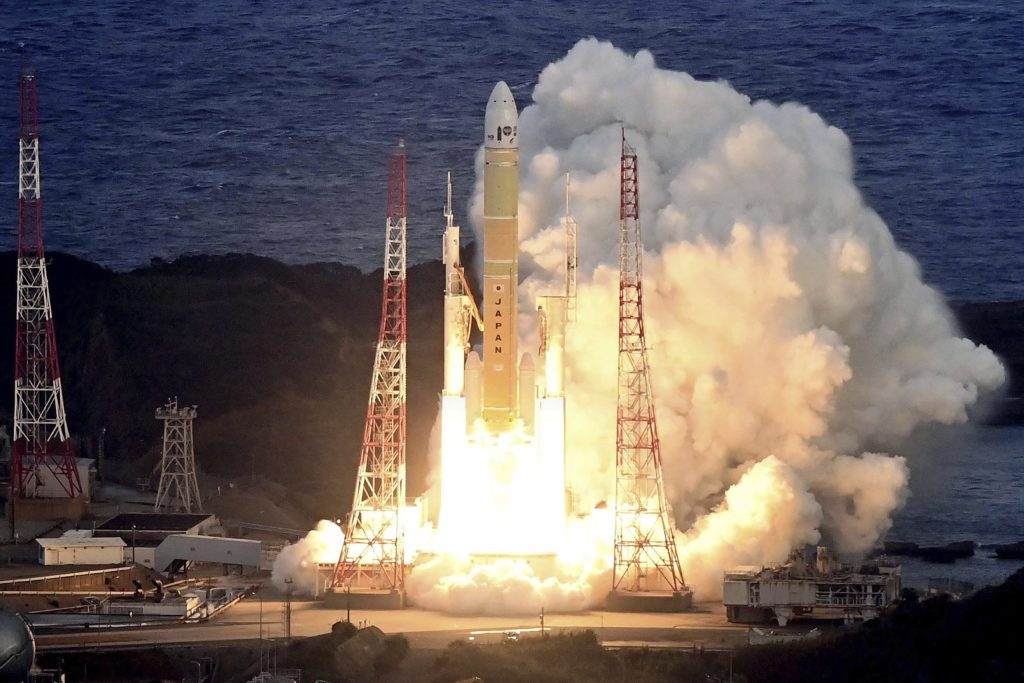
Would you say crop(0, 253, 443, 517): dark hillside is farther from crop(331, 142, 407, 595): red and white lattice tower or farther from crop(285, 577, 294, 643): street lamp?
crop(331, 142, 407, 595): red and white lattice tower

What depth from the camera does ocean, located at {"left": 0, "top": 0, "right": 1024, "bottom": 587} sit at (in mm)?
119125

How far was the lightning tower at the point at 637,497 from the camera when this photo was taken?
68625mm

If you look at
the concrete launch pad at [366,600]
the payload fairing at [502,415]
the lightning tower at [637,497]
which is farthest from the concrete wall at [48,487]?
the lightning tower at [637,497]

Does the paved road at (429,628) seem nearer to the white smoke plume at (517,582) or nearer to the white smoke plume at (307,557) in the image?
the white smoke plume at (517,582)

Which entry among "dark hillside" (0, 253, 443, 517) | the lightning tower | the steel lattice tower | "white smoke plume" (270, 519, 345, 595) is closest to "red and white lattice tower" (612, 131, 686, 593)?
the lightning tower

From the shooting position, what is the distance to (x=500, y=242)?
68188mm

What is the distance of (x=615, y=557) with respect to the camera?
6862cm

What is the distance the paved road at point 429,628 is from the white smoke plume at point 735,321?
4762 millimetres

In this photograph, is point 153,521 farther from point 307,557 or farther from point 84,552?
point 307,557

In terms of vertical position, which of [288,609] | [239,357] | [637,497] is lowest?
[288,609]

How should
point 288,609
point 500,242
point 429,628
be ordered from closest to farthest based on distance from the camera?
point 429,628
point 288,609
point 500,242

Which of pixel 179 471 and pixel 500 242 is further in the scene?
pixel 179 471

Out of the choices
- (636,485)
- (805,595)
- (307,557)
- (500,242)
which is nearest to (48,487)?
(307,557)

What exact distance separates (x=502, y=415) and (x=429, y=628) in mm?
5902
